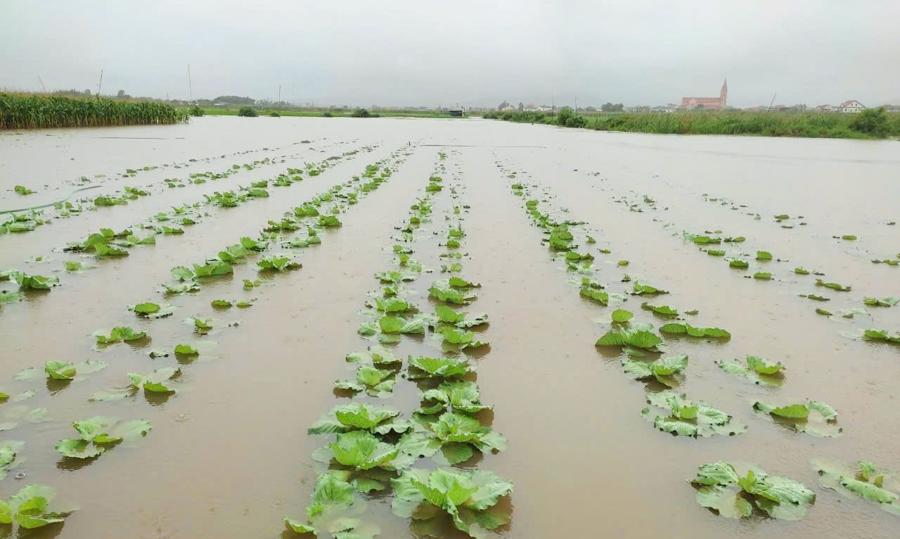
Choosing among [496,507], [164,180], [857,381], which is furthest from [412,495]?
[164,180]

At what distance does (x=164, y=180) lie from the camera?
45.1 ft

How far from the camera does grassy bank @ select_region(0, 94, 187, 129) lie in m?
27.3

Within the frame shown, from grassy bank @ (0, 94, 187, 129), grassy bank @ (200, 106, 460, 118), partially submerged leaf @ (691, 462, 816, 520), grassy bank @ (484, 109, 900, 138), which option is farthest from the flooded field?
grassy bank @ (200, 106, 460, 118)

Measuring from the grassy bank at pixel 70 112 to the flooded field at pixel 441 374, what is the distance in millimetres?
22958

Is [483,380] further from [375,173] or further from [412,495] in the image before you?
[375,173]

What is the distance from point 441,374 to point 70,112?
116ft

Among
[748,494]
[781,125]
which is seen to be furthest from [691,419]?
[781,125]

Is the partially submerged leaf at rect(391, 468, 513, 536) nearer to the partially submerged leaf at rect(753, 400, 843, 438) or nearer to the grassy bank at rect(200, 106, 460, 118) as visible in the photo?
the partially submerged leaf at rect(753, 400, 843, 438)

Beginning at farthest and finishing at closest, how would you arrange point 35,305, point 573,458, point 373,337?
point 35,305 → point 373,337 → point 573,458

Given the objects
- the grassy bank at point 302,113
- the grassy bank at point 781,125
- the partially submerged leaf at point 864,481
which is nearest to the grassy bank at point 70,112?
the partially submerged leaf at point 864,481

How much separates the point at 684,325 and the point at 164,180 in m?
13.0

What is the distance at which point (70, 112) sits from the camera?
1212 inches

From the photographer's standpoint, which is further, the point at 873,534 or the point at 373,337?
the point at 373,337

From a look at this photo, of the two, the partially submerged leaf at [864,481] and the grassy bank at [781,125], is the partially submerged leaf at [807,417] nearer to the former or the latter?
the partially submerged leaf at [864,481]
